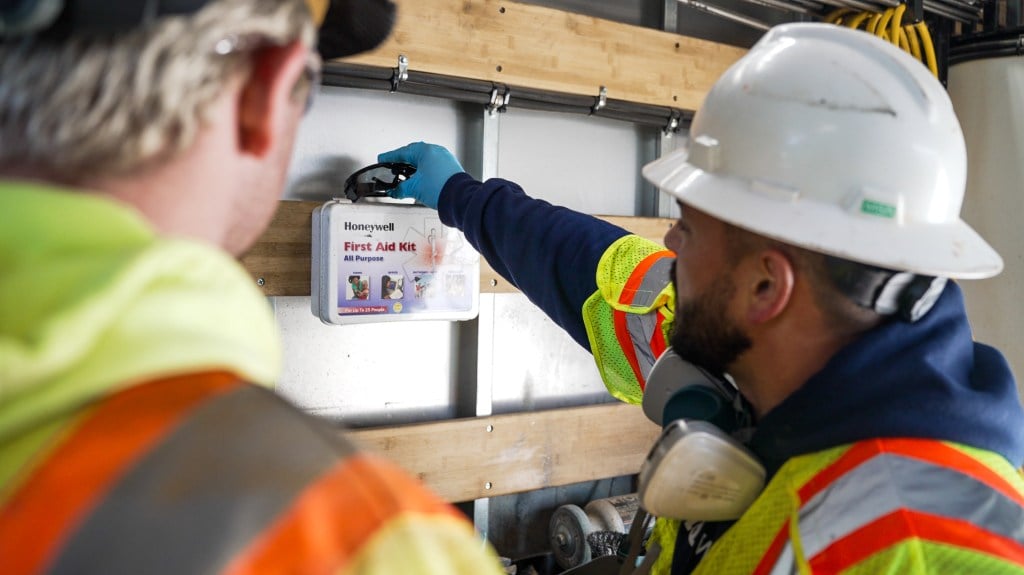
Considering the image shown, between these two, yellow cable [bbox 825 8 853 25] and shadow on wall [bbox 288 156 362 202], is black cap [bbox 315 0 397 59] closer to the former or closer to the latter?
shadow on wall [bbox 288 156 362 202]

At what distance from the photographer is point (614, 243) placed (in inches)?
55.9

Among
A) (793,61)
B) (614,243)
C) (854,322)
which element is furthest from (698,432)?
(614,243)

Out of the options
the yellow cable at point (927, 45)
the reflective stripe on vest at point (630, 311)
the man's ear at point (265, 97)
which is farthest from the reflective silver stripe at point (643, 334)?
the yellow cable at point (927, 45)

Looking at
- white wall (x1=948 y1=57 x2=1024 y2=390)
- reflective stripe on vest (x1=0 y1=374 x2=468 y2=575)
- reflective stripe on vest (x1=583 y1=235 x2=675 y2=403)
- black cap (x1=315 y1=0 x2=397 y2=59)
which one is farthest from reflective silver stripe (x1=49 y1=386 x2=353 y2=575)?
white wall (x1=948 y1=57 x2=1024 y2=390)

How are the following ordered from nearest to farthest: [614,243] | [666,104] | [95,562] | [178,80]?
[95,562] → [178,80] → [614,243] → [666,104]

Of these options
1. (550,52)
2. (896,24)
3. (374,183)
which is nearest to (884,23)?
(896,24)

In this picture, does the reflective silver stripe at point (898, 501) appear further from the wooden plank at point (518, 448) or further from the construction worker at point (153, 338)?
the wooden plank at point (518, 448)

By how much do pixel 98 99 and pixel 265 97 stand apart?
3.9 inches

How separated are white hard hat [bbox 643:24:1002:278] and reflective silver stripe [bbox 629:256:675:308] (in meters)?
0.35

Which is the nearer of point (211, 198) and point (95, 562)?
point (95, 562)

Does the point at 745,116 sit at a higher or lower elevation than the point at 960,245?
higher

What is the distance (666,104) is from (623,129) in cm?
14

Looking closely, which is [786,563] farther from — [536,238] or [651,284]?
[536,238]

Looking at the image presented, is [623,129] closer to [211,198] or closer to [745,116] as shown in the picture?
[745,116]
